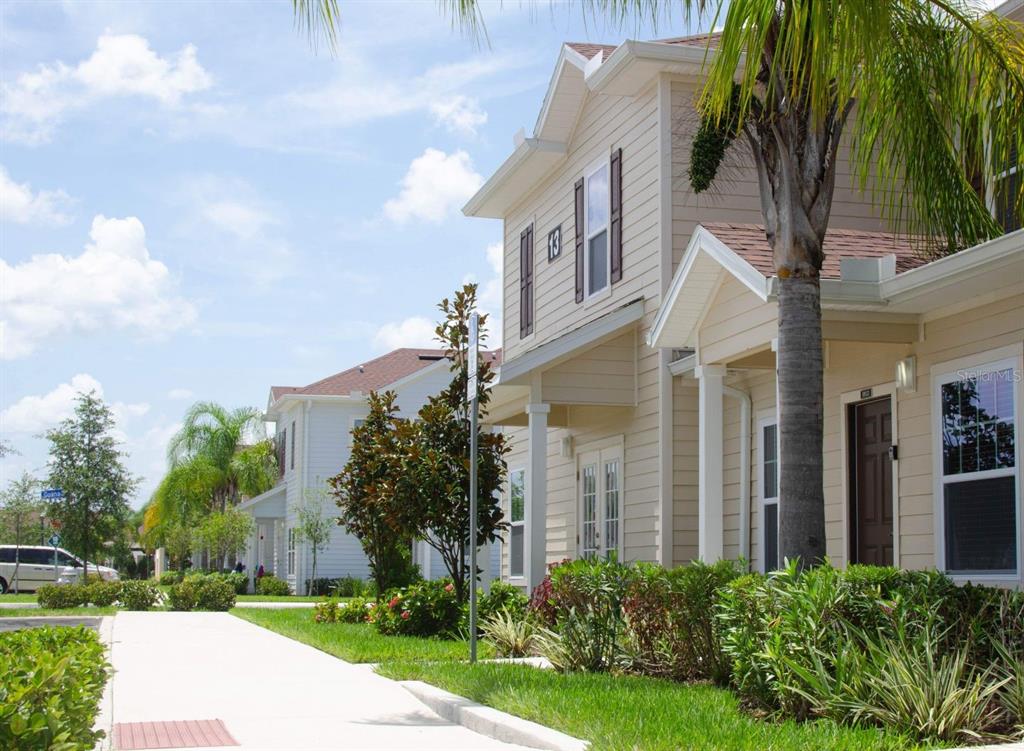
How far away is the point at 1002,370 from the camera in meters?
10.6

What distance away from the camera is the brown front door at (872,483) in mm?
12312

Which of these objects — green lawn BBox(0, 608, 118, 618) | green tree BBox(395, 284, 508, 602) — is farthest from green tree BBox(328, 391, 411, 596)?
green lawn BBox(0, 608, 118, 618)

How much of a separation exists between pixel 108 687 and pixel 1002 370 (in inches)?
338

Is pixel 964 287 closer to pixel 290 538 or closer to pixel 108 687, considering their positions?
pixel 108 687

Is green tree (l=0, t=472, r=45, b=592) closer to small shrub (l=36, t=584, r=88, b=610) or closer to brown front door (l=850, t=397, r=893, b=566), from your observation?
small shrub (l=36, t=584, r=88, b=610)

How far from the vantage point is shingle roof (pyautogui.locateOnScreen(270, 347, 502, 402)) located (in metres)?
43.8

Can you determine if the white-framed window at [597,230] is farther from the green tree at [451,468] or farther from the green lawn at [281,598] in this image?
the green lawn at [281,598]

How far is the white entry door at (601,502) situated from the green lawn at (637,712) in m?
5.93

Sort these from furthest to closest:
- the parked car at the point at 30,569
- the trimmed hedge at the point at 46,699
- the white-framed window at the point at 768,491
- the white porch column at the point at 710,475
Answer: the parked car at the point at 30,569 → the white-framed window at the point at 768,491 → the white porch column at the point at 710,475 → the trimmed hedge at the point at 46,699

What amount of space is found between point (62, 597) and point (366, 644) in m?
16.1

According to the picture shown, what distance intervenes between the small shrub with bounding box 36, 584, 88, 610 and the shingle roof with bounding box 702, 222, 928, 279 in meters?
20.5

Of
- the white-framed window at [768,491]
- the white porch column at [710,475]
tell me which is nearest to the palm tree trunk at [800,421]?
the white porch column at [710,475]

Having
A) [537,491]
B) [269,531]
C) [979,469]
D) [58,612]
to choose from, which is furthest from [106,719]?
[269,531]

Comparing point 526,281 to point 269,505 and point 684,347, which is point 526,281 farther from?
point 269,505
